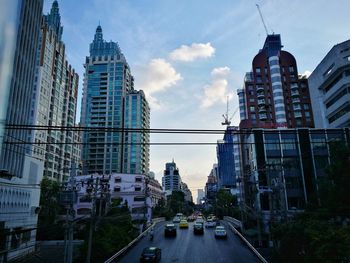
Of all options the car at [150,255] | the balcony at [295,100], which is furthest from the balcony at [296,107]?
the car at [150,255]

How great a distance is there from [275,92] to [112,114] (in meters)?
79.2

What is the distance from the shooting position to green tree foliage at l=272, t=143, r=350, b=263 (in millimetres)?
18797

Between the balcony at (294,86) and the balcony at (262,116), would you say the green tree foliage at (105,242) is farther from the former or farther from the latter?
the balcony at (294,86)

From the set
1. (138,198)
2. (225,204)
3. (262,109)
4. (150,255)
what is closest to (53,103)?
(138,198)

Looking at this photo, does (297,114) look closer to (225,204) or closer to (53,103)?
(225,204)

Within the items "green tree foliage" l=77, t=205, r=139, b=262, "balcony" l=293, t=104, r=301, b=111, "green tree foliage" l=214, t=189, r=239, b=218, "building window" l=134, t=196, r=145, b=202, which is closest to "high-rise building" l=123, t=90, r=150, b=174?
"building window" l=134, t=196, r=145, b=202

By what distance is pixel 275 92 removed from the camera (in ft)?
299

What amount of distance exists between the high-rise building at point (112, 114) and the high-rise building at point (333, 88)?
275ft

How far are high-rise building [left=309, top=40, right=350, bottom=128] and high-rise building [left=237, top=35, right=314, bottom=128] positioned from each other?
24.1 meters

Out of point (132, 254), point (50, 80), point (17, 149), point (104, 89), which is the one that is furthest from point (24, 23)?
point (104, 89)

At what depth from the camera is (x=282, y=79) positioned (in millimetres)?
93062

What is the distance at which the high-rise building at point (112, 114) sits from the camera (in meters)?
133

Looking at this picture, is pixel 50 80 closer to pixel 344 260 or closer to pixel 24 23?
pixel 24 23

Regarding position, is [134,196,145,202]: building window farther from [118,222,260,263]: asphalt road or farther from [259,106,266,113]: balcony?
[259,106,266,113]: balcony
